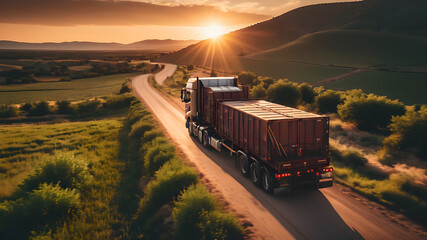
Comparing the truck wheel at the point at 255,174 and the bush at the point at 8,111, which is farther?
the bush at the point at 8,111

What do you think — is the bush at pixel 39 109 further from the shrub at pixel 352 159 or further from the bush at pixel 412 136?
the bush at pixel 412 136

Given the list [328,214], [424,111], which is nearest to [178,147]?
[328,214]

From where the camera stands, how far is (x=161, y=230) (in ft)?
32.2

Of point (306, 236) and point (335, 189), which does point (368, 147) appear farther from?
point (306, 236)

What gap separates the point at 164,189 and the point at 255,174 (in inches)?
175

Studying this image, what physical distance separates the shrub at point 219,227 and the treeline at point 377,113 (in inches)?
484

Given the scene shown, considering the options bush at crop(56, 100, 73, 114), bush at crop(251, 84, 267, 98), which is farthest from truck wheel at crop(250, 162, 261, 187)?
bush at crop(56, 100, 73, 114)

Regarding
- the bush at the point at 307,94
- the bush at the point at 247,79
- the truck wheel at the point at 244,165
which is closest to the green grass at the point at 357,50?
the bush at the point at 247,79

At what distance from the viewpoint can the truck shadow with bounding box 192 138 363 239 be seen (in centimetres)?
927

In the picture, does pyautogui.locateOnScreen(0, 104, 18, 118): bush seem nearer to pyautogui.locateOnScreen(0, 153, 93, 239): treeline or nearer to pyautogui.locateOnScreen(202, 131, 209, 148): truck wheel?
pyautogui.locateOnScreen(0, 153, 93, 239): treeline

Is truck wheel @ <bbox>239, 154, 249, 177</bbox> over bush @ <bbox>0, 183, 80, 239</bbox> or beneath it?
over

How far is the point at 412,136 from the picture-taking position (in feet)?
55.6

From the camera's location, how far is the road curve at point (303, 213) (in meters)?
9.24

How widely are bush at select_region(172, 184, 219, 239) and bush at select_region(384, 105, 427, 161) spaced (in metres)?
14.0
